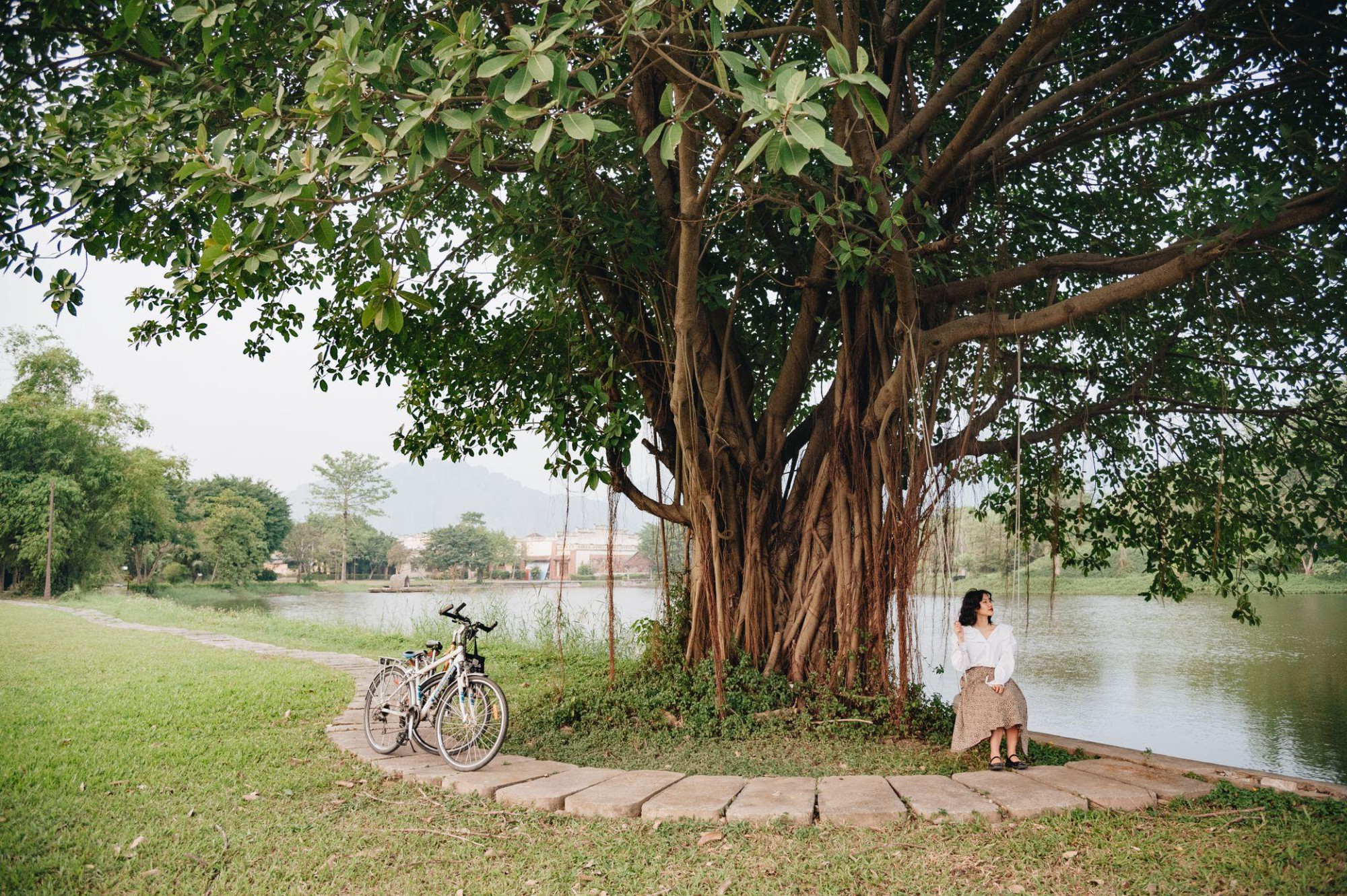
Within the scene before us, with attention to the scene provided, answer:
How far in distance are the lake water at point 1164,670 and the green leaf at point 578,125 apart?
2666 millimetres

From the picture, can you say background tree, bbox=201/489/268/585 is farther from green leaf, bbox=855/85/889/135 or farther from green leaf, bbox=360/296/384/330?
green leaf, bbox=855/85/889/135

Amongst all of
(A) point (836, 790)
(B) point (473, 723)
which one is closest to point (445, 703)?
(B) point (473, 723)

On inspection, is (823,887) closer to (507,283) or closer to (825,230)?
(825,230)

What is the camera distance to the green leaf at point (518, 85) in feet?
7.08

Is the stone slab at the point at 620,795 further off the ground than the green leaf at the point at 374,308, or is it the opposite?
the green leaf at the point at 374,308

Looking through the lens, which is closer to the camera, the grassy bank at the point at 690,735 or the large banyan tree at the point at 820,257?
the large banyan tree at the point at 820,257

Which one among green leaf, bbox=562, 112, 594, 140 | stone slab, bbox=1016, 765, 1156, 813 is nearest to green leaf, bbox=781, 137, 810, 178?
green leaf, bbox=562, 112, 594, 140

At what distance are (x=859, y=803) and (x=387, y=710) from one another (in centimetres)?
237

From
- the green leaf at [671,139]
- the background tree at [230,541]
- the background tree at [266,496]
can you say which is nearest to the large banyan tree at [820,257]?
the green leaf at [671,139]

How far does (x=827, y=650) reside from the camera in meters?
5.02

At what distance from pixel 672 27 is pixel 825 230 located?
80.1 inches

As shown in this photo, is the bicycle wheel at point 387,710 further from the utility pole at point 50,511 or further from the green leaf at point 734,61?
the utility pole at point 50,511

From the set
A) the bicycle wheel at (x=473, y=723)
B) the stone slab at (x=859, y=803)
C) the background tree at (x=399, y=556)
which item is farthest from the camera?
the background tree at (x=399, y=556)

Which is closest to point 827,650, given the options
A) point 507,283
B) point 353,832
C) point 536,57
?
point 353,832
